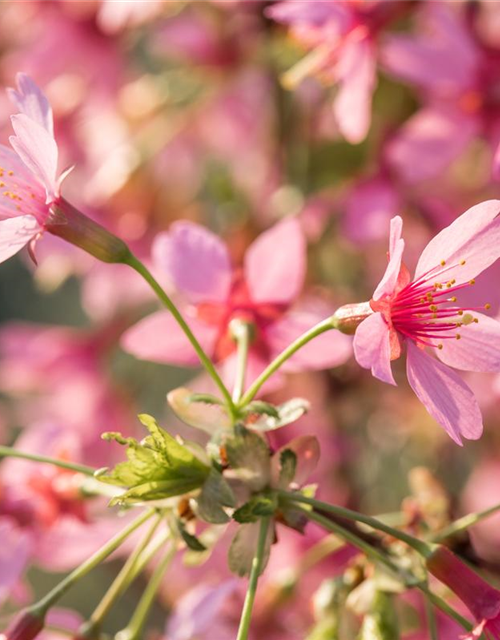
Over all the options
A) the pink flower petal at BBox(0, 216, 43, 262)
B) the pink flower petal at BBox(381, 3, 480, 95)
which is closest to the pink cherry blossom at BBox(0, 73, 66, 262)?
the pink flower petal at BBox(0, 216, 43, 262)

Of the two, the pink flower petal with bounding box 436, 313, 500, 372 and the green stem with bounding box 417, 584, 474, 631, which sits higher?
the pink flower petal with bounding box 436, 313, 500, 372

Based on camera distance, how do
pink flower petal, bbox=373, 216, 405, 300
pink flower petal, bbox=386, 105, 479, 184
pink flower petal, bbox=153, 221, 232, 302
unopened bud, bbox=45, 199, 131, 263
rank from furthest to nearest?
pink flower petal, bbox=386, 105, 479, 184
pink flower petal, bbox=153, 221, 232, 302
unopened bud, bbox=45, 199, 131, 263
pink flower petal, bbox=373, 216, 405, 300

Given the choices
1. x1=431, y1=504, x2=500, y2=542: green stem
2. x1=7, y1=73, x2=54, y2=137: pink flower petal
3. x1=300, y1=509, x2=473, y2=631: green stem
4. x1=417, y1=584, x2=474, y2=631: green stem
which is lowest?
x1=431, y1=504, x2=500, y2=542: green stem

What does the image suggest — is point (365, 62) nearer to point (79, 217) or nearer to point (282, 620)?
point (79, 217)

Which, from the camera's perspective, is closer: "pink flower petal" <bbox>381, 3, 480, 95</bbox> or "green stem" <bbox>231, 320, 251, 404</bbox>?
"green stem" <bbox>231, 320, 251, 404</bbox>

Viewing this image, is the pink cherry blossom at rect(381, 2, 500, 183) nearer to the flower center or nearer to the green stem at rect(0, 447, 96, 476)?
the flower center

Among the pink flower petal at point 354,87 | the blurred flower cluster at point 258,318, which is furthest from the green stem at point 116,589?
the pink flower petal at point 354,87

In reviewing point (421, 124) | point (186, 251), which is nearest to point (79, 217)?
point (186, 251)

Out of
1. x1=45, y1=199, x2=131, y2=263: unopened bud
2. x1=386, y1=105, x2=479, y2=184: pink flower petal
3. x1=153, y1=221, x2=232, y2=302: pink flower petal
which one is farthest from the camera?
x1=386, y1=105, x2=479, y2=184: pink flower petal
